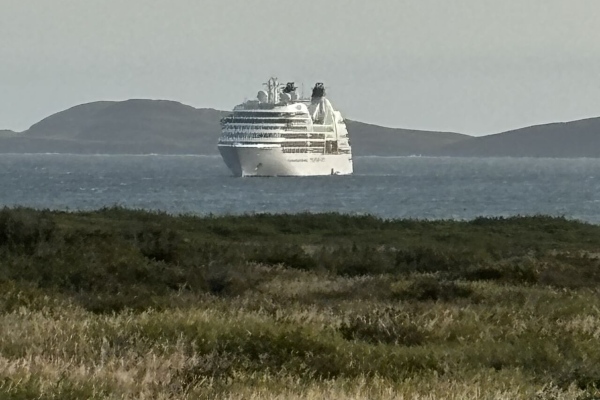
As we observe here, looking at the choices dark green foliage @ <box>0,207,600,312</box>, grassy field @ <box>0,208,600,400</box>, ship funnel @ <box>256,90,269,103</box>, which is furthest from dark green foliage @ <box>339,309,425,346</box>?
ship funnel @ <box>256,90,269,103</box>

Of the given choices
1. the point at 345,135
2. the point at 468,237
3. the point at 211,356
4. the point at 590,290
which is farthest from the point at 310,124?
the point at 211,356

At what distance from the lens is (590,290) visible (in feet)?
55.7

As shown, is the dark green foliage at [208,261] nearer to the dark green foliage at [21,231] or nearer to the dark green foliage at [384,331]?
the dark green foliage at [21,231]

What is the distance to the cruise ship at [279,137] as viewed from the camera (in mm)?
119250

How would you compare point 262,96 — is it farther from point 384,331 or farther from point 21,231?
point 384,331

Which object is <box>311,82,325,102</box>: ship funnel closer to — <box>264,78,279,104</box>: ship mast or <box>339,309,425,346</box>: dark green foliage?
<box>264,78,279,104</box>: ship mast

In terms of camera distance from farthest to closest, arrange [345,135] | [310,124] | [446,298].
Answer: [345,135] < [310,124] < [446,298]

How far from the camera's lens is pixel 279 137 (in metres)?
119

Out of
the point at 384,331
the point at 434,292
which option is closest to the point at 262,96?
the point at 434,292

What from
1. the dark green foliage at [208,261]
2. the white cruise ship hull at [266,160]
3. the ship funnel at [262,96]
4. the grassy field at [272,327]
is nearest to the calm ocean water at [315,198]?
Answer: the white cruise ship hull at [266,160]

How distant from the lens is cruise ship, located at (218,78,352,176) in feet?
391

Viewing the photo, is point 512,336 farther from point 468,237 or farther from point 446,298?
point 468,237

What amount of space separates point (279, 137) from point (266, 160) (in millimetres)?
2956

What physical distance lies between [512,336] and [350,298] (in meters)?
5.40
